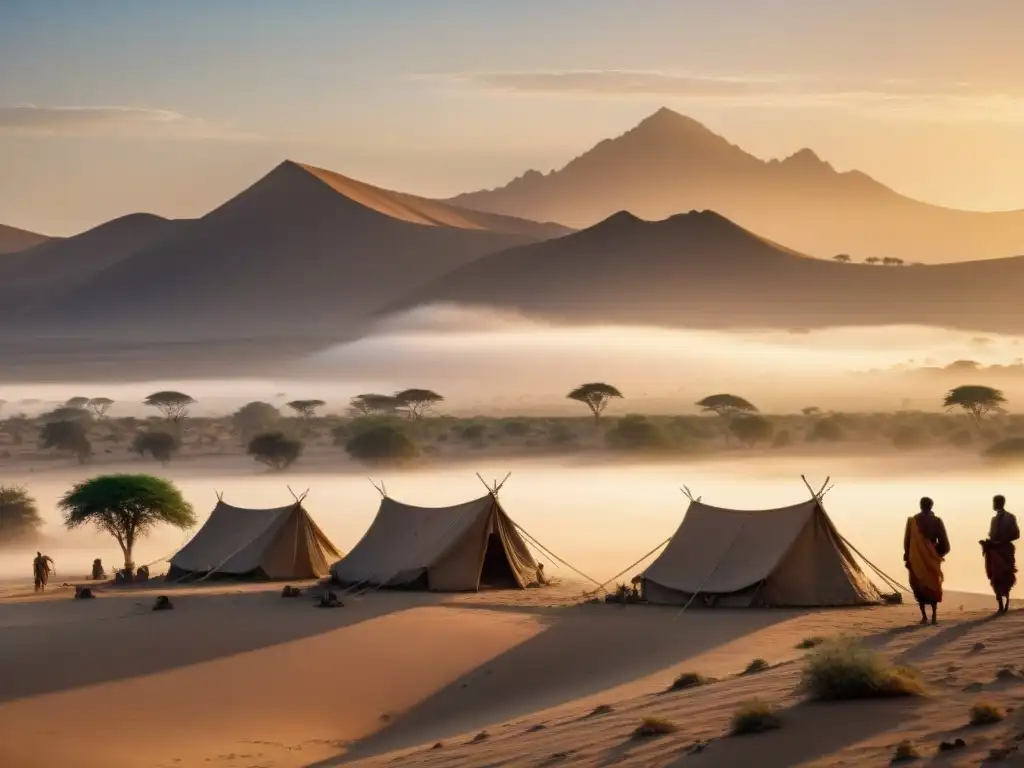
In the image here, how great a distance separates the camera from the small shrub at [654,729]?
13.2 metres

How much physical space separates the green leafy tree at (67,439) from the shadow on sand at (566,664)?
43.2 meters

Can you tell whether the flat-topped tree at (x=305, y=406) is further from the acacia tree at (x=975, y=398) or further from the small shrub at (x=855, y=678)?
the small shrub at (x=855, y=678)

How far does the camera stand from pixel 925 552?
18.6 meters

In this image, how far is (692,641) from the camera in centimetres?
2127

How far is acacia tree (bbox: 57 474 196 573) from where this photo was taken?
104 ft

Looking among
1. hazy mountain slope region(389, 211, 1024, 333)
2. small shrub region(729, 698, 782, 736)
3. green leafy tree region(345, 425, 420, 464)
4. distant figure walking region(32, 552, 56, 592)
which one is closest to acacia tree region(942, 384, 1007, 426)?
green leafy tree region(345, 425, 420, 464)

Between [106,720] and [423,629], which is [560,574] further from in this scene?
[106,720]

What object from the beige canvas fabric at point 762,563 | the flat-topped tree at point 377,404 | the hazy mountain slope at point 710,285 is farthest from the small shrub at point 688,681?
the hazy mountain slope at point 710,285

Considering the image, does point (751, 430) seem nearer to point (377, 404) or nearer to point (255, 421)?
point (255, 421)

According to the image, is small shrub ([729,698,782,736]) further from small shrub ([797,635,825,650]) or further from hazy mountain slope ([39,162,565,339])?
hazy mountain slope ([39,162,565,339])

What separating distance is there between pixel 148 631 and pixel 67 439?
144ft

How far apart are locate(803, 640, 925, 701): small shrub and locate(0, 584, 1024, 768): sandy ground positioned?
18 cm

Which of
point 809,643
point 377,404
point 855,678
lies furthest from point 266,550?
point 377,404

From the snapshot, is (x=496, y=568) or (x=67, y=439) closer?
(x=496, y=568)
